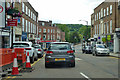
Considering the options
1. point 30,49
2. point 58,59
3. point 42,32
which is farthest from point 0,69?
point 42,32

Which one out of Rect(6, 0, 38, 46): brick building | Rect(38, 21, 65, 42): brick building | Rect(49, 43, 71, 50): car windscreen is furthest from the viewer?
Rect(38, 21, 65, 42): brick building

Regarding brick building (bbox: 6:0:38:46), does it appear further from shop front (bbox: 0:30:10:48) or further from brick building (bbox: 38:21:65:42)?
brick building (bbox: 38:21:65:42)

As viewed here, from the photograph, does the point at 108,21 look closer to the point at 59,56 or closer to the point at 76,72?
the point at 59,56

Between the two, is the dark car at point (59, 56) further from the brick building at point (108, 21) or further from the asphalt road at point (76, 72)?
the brick building at point (108, 21)

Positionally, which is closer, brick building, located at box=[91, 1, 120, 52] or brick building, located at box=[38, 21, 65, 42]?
brick building, located at box=[91, 1, 120, 52]

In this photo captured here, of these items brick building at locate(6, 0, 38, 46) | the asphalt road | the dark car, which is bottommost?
the asphalt road

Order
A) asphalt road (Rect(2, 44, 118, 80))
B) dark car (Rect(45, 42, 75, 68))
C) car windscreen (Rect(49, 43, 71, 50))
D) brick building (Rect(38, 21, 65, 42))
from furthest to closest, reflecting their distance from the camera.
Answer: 1. brick building (Rect(38, 21, 65, 42))
2. car windscreen (Rect(49, 43, 71, 50))
3. dark car (Rect(45, 42, 75, 68))
4. asphalt road (Rect(2, 44, 118, 80))

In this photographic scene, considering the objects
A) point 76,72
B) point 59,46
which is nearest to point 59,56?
point 59,46

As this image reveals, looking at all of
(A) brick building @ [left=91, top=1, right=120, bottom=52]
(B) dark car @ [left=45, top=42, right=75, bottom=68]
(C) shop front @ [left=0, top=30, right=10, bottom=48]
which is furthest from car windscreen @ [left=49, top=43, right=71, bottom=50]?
(A) brick building @ [left=91, top=1, right=120, bottom=52]

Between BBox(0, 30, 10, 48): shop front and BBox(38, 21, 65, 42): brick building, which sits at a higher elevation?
BBox(38, 21, 65, 42): brick building

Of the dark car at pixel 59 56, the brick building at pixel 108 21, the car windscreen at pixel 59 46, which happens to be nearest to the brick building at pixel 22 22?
the car windscreen at pixel 59 46

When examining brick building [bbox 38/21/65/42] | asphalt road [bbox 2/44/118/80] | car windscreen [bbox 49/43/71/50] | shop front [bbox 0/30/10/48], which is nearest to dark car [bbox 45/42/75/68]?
car windscreen [bbox 49/43/71/50]

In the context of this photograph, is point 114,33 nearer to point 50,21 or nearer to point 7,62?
point 7,62

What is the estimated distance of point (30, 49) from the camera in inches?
556
